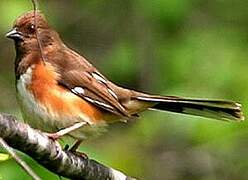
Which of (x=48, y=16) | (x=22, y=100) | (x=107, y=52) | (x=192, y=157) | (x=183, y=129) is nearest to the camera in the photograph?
(x=22, y=100)

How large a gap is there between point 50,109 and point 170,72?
286 centimetres

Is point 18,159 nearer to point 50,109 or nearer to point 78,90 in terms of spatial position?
point 50,109

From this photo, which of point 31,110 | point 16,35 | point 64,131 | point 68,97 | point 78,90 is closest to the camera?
point 64,131

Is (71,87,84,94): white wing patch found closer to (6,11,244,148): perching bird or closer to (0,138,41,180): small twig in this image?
(6,11,244,148): perching bird

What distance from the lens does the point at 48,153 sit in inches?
217

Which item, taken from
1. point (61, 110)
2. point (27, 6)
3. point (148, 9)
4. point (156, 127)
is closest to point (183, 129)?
point (156, 127)

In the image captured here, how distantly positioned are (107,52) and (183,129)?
232cm

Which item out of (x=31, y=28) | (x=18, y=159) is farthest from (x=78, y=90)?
(x=18, y=159)

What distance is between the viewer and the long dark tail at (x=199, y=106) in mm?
7097

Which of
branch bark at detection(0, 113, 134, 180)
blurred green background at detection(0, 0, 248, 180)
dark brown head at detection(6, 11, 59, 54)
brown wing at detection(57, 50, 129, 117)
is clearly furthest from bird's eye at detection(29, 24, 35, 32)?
branch bark at detection(0, 113, 134, 180)

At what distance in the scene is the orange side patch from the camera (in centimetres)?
675

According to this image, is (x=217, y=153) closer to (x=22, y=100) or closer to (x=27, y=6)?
(x=27, y=6)

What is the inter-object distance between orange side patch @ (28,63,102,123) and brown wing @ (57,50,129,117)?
A: 0.20 ft

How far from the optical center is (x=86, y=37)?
36.8ft
